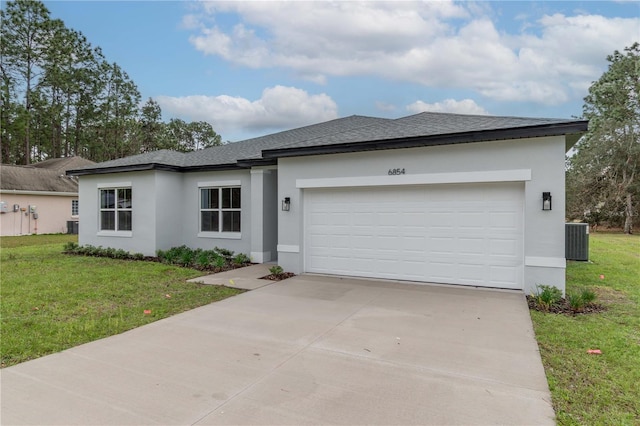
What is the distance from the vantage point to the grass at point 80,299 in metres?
4.87

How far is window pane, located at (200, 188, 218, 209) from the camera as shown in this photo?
12570mm

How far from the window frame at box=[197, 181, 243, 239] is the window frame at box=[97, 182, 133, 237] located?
2488 millimetres

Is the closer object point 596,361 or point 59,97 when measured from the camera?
point 596,361

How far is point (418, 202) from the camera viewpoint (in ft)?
26.9

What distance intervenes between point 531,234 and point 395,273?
2915 mm

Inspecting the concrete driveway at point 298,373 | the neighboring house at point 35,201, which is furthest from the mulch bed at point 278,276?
the neighboring house at point 35,201

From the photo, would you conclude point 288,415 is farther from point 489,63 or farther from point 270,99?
point 270,99

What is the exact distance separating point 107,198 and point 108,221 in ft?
2.83

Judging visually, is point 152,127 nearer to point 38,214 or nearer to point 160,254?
point 38,214

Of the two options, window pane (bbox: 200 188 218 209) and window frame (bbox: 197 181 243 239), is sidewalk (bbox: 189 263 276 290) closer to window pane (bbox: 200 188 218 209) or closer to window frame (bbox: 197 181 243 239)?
window frame (bbox: 197 181 243 239)

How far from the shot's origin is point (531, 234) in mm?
6977

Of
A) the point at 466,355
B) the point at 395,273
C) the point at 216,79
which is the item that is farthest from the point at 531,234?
the point at 216,79

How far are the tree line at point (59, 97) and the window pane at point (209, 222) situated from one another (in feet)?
85.3

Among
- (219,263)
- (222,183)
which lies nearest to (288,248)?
(219,263)
